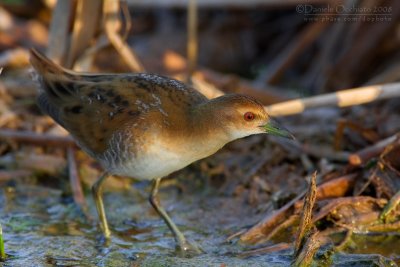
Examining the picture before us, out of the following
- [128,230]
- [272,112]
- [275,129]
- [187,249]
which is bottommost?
[187,249]

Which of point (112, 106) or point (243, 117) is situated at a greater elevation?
point (112, 106)

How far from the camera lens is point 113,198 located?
5676mm

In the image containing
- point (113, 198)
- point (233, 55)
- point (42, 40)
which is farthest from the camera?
point (233, 55)

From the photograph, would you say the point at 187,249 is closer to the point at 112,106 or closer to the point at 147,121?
the point at 147,121

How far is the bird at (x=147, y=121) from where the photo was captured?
4.39 m

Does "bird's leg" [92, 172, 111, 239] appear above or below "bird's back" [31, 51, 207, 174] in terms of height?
below

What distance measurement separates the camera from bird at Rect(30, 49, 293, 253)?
4395mm

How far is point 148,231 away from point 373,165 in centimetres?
157

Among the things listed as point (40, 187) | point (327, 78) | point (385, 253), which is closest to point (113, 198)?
point (40, 187)

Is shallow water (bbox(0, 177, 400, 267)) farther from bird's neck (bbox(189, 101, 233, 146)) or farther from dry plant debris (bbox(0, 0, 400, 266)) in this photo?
bird's neck (bbox(189, 101, 233, 146))

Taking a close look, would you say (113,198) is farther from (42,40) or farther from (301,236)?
(42,40)

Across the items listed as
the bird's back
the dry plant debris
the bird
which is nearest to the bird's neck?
the bird

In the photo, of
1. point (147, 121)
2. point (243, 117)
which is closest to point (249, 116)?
point (243, 117)

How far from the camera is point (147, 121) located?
4.46 meters
